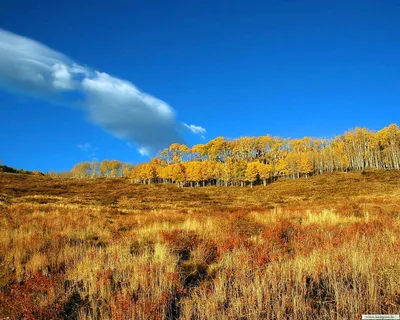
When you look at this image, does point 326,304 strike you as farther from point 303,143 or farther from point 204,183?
point 303,143

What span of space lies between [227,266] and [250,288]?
4.77 feet

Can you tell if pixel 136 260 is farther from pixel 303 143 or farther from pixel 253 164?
pixel 303 143

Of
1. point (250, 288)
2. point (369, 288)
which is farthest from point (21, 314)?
point (369, 288)

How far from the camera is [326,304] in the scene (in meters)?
4.10

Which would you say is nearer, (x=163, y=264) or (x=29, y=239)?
(x=163, y=264)

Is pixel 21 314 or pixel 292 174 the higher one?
pixel 292 174

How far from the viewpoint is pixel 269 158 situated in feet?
396

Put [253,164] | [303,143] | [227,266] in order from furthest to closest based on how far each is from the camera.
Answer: [303,143] < [253,164] < [227,266]

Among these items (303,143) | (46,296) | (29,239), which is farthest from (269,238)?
(303,143)

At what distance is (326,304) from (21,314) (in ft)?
15.3

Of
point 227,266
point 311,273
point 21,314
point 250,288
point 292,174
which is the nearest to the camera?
point 21,314

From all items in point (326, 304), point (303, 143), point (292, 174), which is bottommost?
point (326, 304)

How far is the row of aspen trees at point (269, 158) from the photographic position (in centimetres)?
9638

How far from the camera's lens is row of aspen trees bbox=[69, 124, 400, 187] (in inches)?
3794
